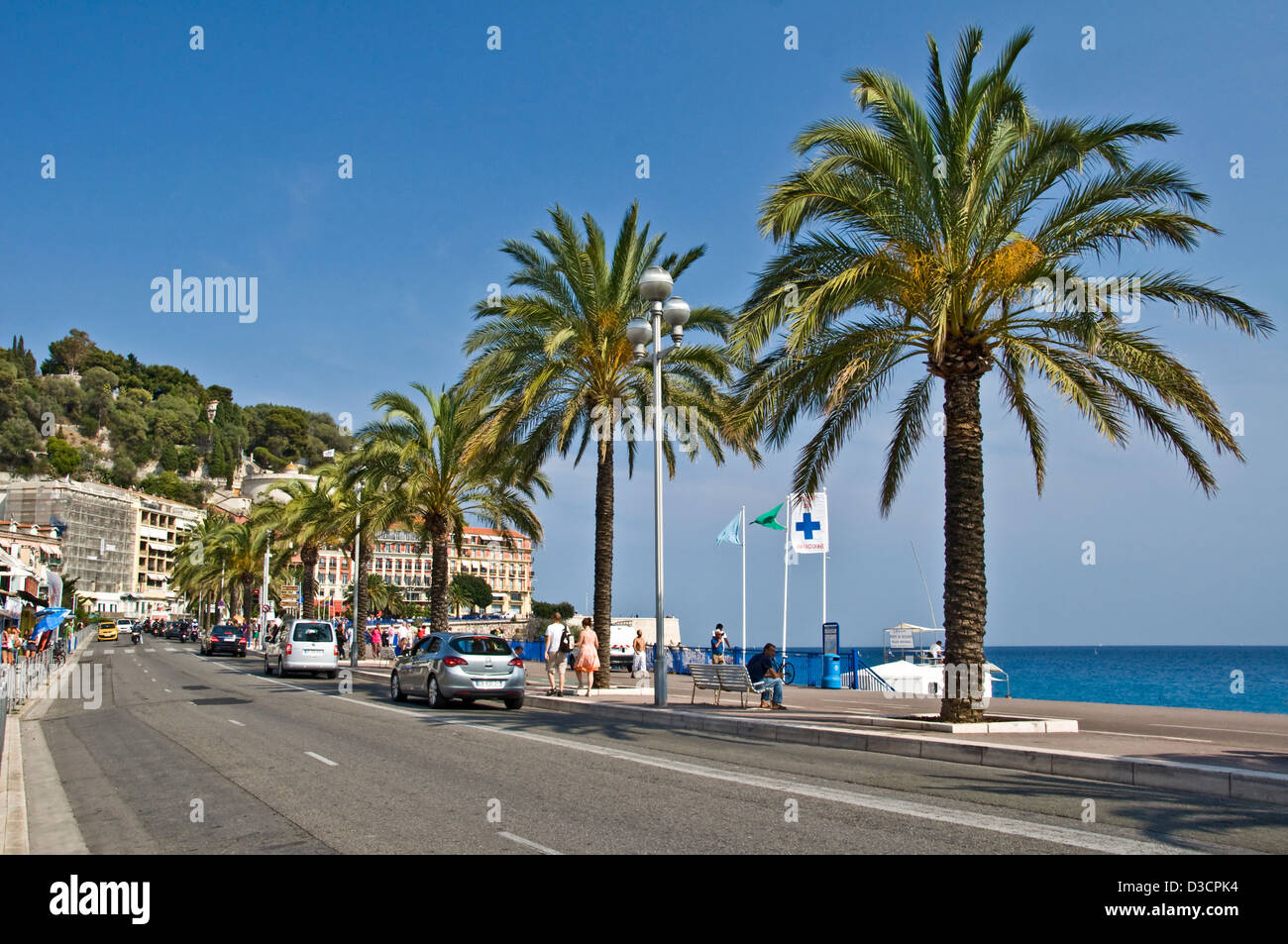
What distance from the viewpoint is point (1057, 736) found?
1367 cm

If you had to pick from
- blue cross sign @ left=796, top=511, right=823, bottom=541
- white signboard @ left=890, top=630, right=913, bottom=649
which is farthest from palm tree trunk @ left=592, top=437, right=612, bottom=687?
white signboard @ left=890, top=630, right=913, bottom=649

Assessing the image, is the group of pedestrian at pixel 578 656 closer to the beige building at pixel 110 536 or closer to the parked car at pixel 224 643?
the parked car at pixel 224 643

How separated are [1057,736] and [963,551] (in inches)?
113

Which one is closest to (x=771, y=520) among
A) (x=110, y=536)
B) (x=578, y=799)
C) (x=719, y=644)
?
(x=719, y=644)

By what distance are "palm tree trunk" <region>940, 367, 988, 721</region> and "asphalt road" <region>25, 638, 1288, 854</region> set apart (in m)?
2.21

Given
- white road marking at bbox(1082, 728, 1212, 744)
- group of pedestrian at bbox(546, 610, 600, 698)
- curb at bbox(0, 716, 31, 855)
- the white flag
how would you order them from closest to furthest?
1. curb at bbox(0, 716, 31, 855)
2. white road marking at bbox(1082, 728, 1212, 744)
3. group of pedestrian at bbox(546, 610, 600, 698)
4. the white flag

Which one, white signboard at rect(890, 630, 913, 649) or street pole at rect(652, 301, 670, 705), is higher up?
street pole at rect(652, 301, 670, 705)

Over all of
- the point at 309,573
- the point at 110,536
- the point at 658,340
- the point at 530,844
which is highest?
the point at 658,340

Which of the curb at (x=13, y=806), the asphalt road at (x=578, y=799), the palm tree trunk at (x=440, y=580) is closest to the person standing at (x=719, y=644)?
the palm tree trunk at (x=440, y=580)

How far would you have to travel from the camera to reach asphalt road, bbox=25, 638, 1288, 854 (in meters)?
7.17

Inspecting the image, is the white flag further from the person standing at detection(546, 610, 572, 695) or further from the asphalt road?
the asphalt road

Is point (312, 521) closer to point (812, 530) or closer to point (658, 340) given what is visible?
point (812, 530)
